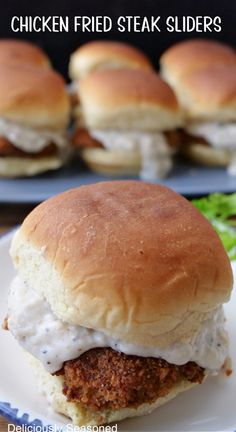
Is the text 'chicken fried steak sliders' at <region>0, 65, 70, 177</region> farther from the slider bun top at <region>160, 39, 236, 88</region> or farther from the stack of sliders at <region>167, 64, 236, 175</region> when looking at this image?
the slider bun top at <region>160, 39, 236, 88</region>

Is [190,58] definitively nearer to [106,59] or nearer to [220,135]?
[106,59]

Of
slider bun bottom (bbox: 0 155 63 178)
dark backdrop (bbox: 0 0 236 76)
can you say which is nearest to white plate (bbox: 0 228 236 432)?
slider bun bottom (bbox: 0 155 63 178)

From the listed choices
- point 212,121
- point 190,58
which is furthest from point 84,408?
point 190,58

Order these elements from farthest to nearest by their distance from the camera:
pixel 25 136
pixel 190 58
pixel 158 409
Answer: pixel 190 58 → pixel 25 136 → pixel 158 409

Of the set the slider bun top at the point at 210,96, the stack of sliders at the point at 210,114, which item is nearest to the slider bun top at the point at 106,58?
the stack of sliders at the point at 210,114

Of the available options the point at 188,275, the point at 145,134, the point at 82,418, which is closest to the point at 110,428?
the point at 82,418

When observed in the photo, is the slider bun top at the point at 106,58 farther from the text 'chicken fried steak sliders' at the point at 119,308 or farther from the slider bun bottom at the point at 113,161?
the text 'chicken fried steak sliders' at the point at 119,308
